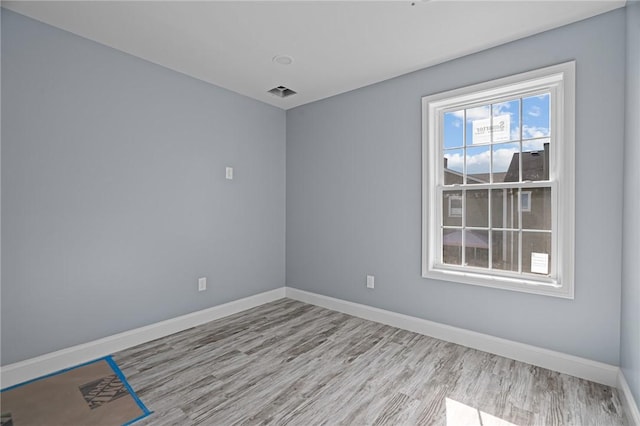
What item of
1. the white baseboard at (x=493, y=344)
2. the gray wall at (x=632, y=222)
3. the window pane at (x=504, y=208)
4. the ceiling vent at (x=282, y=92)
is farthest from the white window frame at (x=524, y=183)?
the ceiling vent at (x=282, y=92)

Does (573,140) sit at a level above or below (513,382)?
above

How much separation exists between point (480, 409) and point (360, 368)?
836 millimetres

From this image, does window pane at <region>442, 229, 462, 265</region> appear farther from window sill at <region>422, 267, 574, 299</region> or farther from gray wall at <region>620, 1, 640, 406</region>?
gray wall at <region>620, 1, 640, 406</region>

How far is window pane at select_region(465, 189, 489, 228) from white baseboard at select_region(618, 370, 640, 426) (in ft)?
4.33

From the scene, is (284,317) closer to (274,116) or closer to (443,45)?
(274,116)

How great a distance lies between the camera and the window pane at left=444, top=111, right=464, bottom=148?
2961 mm

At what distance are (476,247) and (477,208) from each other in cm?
35

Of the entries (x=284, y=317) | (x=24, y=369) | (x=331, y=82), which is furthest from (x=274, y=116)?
(x=24, y=369)

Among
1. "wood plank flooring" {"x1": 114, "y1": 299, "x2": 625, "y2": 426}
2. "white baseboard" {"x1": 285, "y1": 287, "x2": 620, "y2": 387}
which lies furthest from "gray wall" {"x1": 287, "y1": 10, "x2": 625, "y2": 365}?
"wood plank flooring" {"x1": 114, "y1": 299, "x2": 625, "y2": 426}

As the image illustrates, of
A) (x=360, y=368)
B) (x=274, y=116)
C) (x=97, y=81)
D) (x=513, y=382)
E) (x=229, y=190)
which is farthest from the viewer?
(x=274, y=116)

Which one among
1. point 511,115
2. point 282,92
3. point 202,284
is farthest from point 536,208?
point 202,284

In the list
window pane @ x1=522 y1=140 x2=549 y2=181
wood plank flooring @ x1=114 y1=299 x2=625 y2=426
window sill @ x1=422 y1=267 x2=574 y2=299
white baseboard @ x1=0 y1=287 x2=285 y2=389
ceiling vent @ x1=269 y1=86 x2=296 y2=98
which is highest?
ceiling vent @ x1=269 y1=86 x2=296 y2=98

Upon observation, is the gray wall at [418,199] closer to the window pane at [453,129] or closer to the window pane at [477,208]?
the window pane at [453,129]

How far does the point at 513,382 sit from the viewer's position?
2221 millimetres
